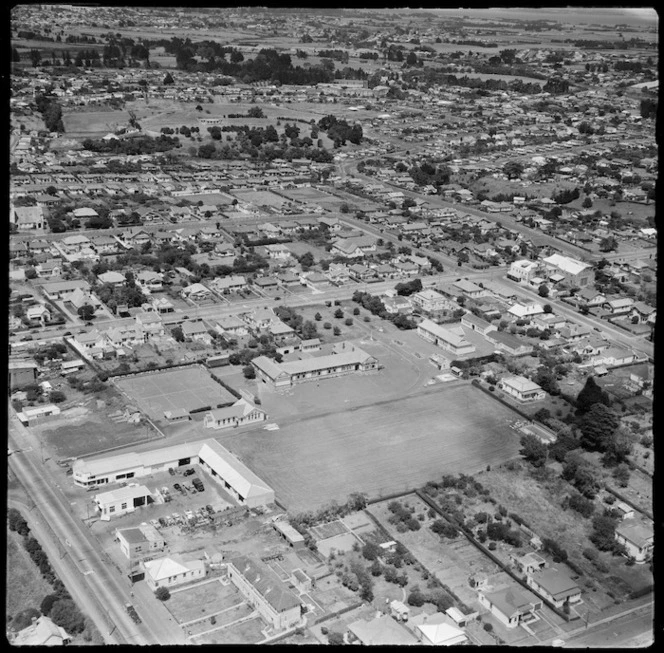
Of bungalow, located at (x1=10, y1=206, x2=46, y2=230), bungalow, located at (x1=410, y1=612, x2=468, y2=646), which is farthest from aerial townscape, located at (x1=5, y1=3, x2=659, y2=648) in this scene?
bungalow, located at (x1=10, y1=206, x2=46, y2=230)

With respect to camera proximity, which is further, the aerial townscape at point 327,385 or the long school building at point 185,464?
the long school building at point 185,464

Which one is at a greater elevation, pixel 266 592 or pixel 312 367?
pixel 312 367

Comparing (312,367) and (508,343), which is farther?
(508,343)

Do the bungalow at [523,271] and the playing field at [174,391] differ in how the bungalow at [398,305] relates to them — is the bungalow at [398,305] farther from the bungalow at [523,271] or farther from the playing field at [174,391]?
the playing field at [174,391]

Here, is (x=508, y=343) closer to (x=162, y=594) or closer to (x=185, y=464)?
(x=185, y=464)

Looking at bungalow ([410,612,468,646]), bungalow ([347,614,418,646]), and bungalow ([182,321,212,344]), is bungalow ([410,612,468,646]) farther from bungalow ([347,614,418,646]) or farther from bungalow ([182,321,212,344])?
bungalow ([182,321,212,344])

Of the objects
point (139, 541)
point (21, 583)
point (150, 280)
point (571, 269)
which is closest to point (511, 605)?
point (139, 541)

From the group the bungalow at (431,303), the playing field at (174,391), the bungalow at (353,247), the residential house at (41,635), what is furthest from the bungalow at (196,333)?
→ the residential house at (41,635)
